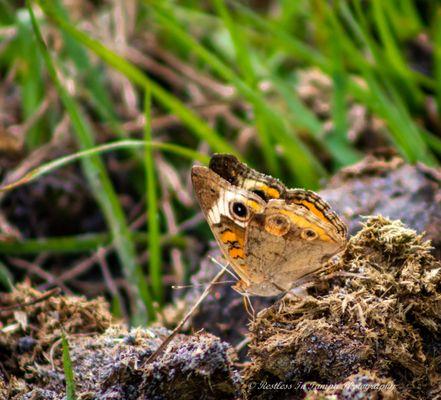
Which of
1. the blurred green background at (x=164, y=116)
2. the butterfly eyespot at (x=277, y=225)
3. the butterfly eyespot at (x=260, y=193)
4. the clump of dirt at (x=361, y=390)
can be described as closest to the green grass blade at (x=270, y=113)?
the blurred green background at (x=164, y=116)

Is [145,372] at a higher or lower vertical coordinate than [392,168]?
lower

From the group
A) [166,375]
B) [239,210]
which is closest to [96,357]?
[166,375]

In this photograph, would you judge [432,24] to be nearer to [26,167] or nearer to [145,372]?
[26,167]

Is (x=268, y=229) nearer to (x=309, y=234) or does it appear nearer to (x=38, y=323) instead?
(x=309, y=234)

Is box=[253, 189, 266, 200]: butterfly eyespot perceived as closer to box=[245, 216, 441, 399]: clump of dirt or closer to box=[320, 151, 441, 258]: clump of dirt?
box=[245, 216, 441, 399]: clump of dirt

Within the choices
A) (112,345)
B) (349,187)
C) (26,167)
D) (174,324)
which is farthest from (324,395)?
(26,167)

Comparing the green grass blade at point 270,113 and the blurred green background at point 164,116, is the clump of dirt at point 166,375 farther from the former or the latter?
the green grass blade at point 270,113
